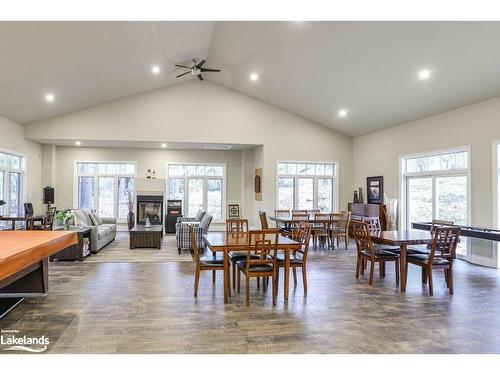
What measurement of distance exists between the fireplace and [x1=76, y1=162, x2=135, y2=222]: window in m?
0.78

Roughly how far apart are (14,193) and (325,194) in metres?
8.91

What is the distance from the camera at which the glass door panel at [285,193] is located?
10273 mm

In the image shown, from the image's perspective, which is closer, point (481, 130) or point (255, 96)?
point (481, 130)

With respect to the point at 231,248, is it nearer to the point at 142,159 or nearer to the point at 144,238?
the point at 144,238

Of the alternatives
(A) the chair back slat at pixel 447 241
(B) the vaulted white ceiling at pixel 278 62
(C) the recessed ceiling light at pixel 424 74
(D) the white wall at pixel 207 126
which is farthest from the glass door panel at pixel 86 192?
(A) the chair back slat at pixel 447 241

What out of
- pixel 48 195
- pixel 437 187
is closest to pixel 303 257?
pixel 437 187

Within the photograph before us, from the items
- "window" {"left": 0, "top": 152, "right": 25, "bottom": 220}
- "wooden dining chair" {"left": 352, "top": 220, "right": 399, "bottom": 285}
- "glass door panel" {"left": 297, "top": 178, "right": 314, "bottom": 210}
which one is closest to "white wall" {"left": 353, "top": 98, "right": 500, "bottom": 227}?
"glass door panel" {"left": 297, "top": 178, "right": 314, "bottom": 210}

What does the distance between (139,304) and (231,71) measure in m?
6.43

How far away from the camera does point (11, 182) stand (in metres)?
8.53

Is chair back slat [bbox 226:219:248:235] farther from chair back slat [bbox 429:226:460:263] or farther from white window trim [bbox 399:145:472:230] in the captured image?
white window trim [bbox 399:145:472:230]

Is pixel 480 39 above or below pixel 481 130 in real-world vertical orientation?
above

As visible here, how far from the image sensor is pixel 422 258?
466 centimetres
